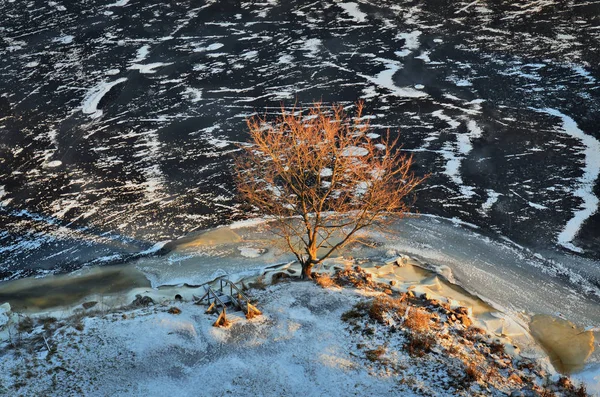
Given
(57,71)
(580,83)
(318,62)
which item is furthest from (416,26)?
(57,71)

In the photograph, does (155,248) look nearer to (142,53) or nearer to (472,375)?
(472,375)

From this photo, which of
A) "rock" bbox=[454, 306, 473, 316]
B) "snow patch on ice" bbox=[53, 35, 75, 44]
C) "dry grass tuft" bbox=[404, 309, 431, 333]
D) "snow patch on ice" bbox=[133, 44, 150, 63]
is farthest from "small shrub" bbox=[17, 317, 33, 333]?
"snow patch on ice" bbox=[53, 35, 75, 44]

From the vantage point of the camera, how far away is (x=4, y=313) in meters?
21.6

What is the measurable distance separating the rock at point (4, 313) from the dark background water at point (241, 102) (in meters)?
3.29

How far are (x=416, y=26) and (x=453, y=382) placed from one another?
37346 mm

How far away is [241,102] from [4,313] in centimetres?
2127

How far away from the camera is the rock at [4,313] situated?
20362mm

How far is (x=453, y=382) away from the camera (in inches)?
631

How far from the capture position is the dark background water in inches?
1129

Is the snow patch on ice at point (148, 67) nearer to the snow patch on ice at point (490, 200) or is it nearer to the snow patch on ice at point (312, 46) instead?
the snow patch on ice at point (312, 46)

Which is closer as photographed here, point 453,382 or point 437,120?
point 453,382

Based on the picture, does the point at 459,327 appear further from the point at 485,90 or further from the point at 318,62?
the point at 318,62

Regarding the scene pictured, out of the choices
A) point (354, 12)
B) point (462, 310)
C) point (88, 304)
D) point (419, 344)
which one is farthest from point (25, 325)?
point (354, 12)

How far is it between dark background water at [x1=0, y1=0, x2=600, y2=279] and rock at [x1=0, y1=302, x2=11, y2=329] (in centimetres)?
329
